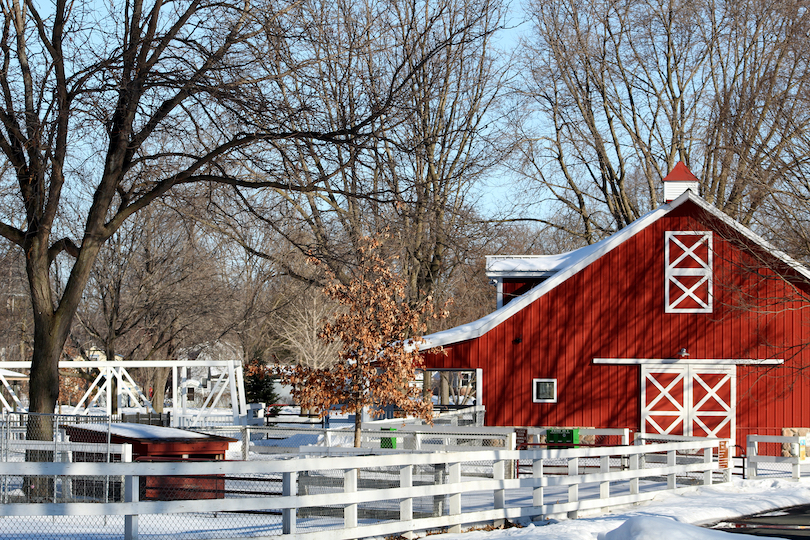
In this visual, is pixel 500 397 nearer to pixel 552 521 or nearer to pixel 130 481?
pixel 552 521

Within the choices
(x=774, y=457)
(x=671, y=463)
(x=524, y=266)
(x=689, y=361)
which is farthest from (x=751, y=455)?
(x=524, y=266)

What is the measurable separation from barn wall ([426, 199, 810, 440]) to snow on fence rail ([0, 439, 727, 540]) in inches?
307

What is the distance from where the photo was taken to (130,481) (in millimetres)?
8727

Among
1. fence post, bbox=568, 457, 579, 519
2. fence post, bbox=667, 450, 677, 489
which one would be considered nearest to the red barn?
fence post, bbox=667, 450, 677, 489

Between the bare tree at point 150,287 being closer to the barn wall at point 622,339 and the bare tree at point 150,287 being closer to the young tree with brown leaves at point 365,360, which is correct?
the barn wall at point 622,339

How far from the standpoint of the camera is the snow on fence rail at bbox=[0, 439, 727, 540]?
8.53 meters

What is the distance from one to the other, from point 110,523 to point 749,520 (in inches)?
344

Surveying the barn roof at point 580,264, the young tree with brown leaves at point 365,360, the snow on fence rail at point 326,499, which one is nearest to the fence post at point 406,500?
the snow on fence rail at point 326,499

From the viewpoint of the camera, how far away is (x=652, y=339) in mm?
25172

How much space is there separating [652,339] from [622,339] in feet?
2.63

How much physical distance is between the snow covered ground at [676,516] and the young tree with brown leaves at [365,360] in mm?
5297

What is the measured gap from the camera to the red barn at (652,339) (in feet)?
81.6

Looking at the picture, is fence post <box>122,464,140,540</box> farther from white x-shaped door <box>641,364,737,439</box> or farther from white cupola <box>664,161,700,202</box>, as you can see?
white cupola <box>664,161,700,202</box>

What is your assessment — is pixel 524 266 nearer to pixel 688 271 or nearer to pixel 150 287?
pixel 688 271
